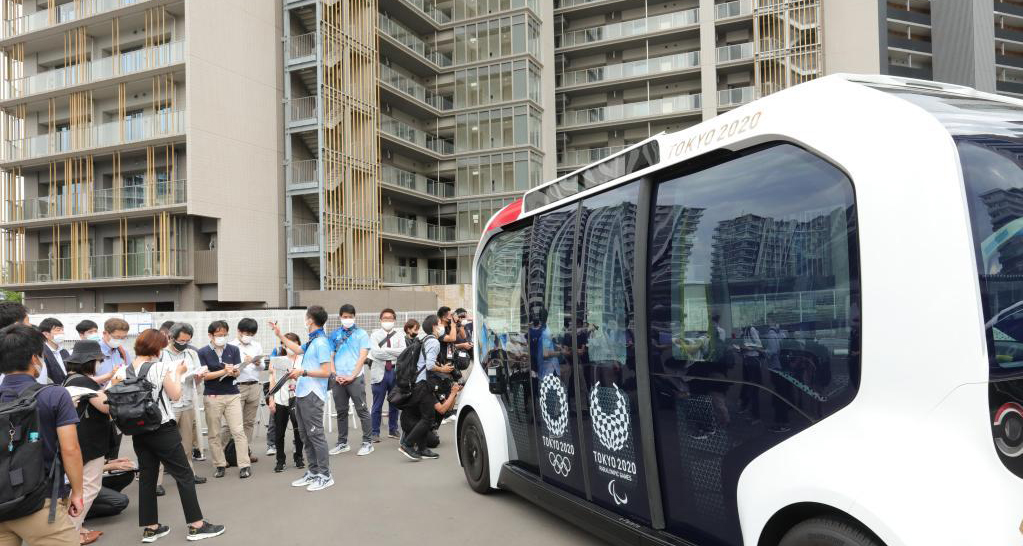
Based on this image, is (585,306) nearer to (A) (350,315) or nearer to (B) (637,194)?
(B) (637,194)

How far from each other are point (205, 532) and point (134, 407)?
1.34 meters

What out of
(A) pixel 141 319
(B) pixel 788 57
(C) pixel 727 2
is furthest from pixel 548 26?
(A) pixel 141 319

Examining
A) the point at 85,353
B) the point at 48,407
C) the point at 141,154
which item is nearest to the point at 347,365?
the point at 85,353

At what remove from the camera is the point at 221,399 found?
7.60 metres

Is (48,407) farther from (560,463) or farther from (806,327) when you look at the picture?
(806,327)

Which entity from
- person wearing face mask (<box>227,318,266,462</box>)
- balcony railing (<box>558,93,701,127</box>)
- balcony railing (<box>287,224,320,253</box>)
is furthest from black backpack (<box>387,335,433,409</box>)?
balcony railing (<box>558,93,701,127</box>)

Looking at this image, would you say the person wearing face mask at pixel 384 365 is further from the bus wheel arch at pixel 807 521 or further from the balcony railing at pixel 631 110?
the balcony railing at pixel 631 110

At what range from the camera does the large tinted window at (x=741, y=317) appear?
274 cm

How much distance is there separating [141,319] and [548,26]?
3472 centimetres

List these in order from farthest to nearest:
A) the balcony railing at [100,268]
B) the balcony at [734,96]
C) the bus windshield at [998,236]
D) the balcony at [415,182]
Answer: the balcony at [734,96], the balcony at [415,182], the balcony railing at [100,268], the bus windshield at [998,236]

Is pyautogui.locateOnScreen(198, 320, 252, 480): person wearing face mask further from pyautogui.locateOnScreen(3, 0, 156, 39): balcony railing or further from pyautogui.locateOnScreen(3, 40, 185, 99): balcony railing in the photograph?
pyautogui.locateOnScreen(3, 0, 156, 39): balcony railing

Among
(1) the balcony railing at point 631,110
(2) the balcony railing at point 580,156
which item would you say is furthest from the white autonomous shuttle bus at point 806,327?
(2) the balcony railing at point 580,156

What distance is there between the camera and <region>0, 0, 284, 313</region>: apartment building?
27.8 meters

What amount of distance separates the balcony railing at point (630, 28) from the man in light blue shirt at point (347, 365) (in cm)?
3880
